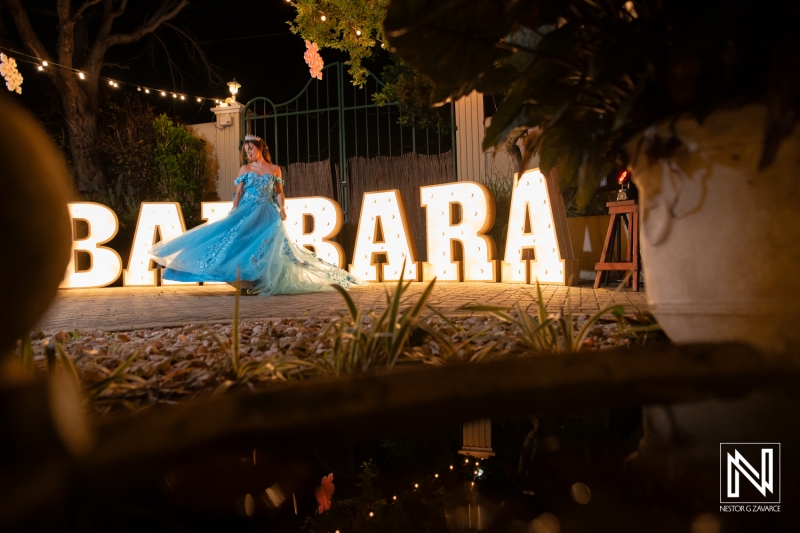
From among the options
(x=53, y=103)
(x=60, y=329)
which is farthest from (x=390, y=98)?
(x=60, y=329)

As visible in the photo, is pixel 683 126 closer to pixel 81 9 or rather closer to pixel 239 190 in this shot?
pixel 239 190

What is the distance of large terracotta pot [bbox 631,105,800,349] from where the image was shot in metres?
1.41

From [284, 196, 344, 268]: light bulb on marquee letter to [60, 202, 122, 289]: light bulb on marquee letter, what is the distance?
8.95ft

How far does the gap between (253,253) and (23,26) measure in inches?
371

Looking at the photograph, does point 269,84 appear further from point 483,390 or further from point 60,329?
point 483,390

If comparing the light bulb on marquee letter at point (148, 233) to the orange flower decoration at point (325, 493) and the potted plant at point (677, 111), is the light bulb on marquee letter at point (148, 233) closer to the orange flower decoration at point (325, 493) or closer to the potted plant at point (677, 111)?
the potted plant at point (677, 111)

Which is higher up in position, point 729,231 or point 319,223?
point 319,223

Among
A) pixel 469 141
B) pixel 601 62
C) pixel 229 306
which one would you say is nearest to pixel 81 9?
pixel 469 141

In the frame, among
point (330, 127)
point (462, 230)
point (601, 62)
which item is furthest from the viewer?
point (330, 127)

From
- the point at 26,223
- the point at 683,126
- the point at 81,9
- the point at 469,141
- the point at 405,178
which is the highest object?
the point at 81,9

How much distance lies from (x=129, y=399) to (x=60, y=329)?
106 inches

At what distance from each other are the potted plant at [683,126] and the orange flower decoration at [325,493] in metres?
0.72

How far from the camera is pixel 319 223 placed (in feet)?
30.3

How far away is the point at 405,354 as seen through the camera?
2176 millimetres
